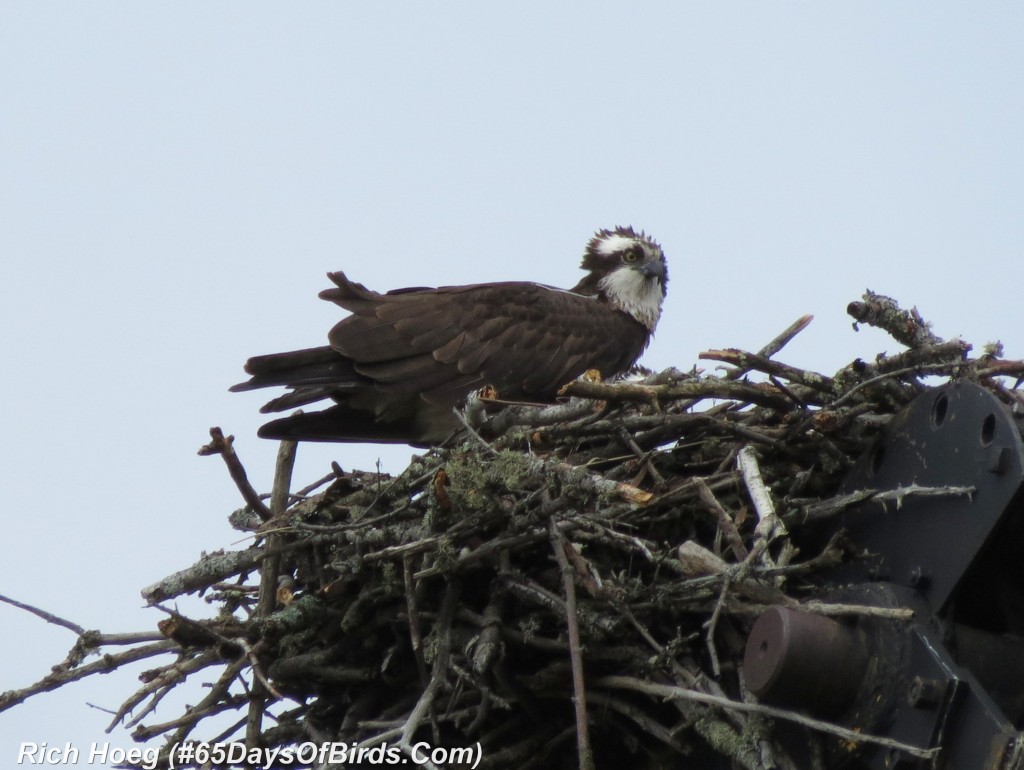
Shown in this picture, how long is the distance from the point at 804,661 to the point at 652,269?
185 inches

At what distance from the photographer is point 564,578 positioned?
3963 millimetres

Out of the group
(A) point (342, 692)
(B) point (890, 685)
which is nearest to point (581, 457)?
(A) point (342, 692)

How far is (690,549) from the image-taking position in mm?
3955

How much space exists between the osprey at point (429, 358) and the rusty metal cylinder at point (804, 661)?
3107 mm

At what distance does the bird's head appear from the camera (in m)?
7.75

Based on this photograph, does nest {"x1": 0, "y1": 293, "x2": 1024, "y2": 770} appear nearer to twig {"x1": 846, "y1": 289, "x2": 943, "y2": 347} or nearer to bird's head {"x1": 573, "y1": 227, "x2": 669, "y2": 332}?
twig {"x1": 846, "y1": 289, "x2": 943, "y2": 347}

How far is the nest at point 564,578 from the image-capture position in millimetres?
4043

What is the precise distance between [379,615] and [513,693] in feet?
2.23

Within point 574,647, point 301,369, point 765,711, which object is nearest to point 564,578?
point 574,647

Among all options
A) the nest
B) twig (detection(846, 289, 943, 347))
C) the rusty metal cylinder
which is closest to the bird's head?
the nest

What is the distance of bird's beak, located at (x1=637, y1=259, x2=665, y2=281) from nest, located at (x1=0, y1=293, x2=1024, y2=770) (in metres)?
2.71

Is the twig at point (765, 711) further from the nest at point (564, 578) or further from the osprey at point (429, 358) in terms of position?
the osprey at point (429, 358)

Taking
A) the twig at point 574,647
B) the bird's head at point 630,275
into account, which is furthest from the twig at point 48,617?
the bird's head at point 630,275

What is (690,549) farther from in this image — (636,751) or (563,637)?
(636,751)
